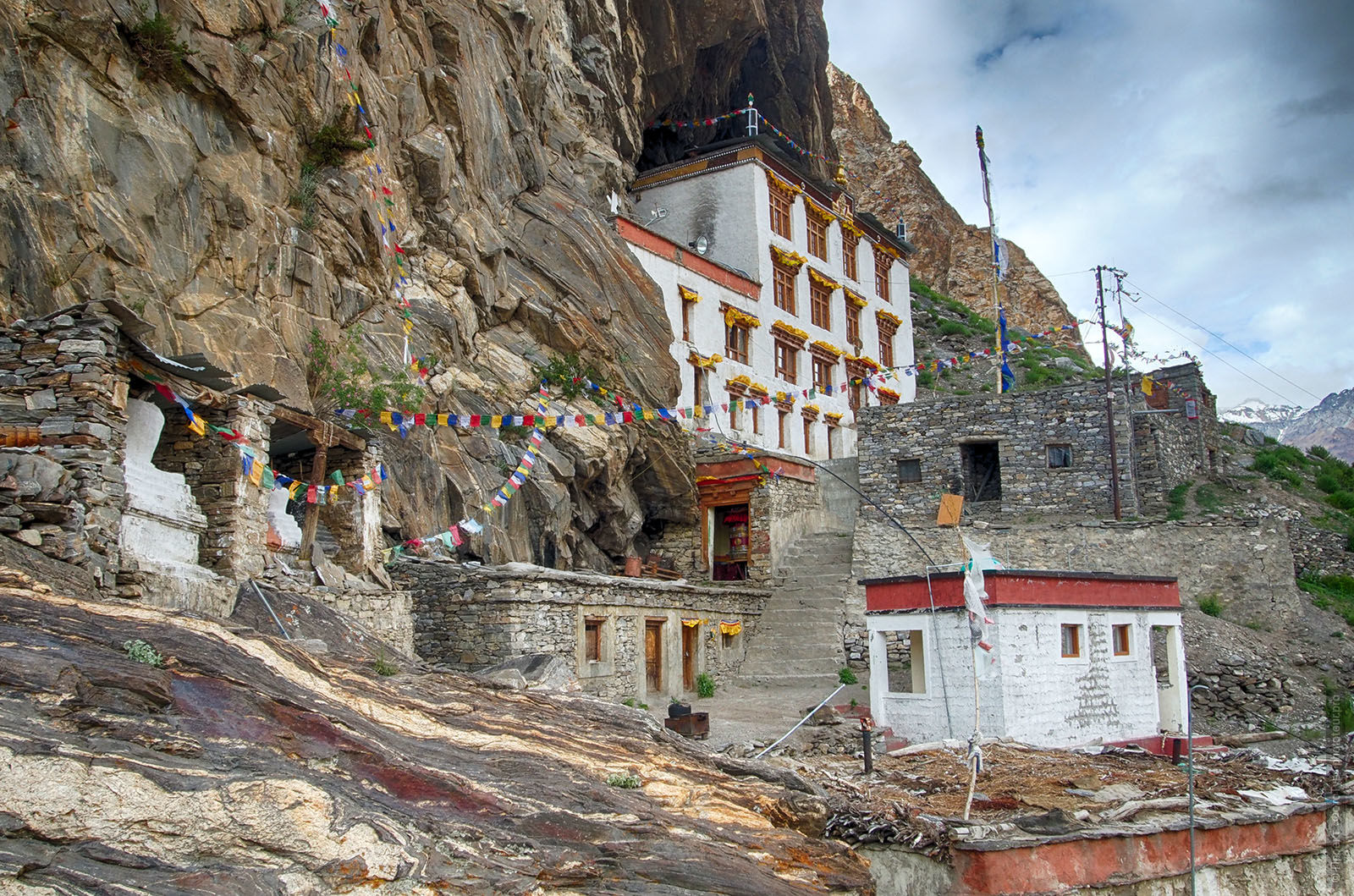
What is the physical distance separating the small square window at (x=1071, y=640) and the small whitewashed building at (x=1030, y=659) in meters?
0.02

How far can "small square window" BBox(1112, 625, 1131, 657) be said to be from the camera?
20.7 m

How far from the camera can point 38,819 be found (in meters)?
6.88

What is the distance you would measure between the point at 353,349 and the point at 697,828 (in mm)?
14263

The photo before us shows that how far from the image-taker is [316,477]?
54.9 ft

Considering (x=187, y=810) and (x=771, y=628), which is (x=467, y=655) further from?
(x=187, y=810)

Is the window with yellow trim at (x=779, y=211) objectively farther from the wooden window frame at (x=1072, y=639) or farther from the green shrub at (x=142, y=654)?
the green shrub at (x=142, y=654)

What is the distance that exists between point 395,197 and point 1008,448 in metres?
19.0

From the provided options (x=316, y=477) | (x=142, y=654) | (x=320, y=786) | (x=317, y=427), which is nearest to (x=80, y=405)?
(x=142, y=654)

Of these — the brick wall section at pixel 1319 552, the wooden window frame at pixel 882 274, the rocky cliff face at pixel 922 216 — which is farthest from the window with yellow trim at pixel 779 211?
the rocky cliff face at pixel 922 216

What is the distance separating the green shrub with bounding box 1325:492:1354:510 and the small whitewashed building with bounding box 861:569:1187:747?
16087 mm

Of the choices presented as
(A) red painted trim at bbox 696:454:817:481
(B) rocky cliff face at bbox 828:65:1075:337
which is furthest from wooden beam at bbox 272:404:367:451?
(B) rocky cliff face at bbox 828:65:1075:337

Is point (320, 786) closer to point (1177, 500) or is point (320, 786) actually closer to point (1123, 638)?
point (1123, 638)

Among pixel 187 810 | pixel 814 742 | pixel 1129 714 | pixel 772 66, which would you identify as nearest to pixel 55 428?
pixel 187 810

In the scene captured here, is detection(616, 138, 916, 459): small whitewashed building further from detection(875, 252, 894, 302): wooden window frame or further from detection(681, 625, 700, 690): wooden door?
detection(681, 625, 700, 690): wooden door
